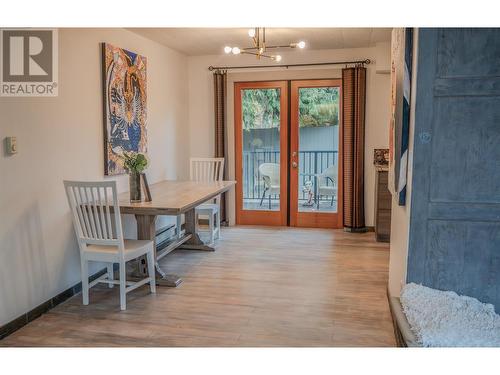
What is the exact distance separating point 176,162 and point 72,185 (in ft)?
9.10

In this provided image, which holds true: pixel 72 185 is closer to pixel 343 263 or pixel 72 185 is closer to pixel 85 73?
pixel 85 73

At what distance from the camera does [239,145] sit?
6.43 meters

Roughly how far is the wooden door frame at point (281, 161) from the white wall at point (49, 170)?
2022 millimetres

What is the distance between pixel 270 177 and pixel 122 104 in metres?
2.61

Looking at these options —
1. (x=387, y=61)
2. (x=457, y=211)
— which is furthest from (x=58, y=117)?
(x=387, y=61)

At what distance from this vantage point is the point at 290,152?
20.6ft

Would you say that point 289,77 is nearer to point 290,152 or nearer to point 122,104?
point 290,152

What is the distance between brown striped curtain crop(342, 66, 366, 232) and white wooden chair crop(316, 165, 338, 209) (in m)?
0.26


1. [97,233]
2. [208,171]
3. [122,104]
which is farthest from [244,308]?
[208,171]

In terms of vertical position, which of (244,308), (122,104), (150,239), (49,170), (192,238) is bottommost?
(244,308)

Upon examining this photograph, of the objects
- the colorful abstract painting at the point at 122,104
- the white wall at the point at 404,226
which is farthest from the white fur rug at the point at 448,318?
the colorful abstract painting at the point at 122,104

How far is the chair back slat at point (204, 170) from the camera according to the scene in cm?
575

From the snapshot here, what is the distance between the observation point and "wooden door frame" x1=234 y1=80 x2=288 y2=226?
20.4 ft

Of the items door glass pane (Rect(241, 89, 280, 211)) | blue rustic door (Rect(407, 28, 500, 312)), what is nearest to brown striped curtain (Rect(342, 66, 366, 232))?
door glass pane (Rect(241, 89, 280, 211))
